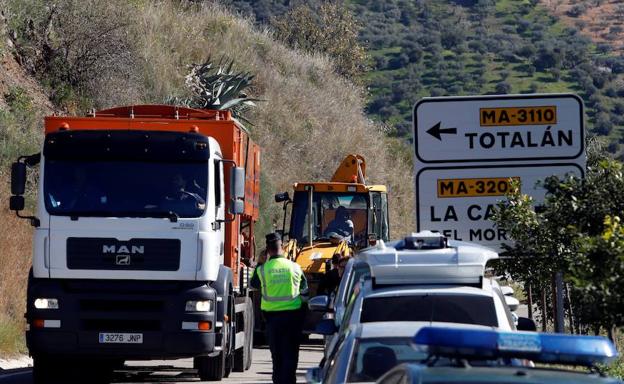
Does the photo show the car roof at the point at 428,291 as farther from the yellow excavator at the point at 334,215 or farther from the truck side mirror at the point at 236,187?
the yellow excavator at the point at 334,215

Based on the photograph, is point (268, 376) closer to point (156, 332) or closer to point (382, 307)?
point (156, 332)

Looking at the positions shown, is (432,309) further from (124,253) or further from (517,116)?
(124,253)

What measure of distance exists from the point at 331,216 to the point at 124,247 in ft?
37.1

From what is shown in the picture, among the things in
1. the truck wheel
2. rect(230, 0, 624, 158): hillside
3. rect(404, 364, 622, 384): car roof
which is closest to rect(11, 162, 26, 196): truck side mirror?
the truck wheel

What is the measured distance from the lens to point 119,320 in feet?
47.1

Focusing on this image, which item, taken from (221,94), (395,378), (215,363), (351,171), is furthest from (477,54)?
(395,378)

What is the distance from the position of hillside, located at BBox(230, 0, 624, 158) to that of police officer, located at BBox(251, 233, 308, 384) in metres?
51.9

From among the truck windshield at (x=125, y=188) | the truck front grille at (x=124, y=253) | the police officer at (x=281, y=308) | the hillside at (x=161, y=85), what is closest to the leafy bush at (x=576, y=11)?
the hillside at (x=161, y=85)

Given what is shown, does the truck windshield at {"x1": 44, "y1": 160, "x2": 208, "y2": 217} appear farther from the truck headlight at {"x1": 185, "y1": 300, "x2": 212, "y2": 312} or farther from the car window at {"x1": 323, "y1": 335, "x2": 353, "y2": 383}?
the car window at {"x1": 323, "y1": 335, "x2": 353, "y2": 383}

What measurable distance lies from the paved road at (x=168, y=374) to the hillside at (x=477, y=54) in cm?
4718

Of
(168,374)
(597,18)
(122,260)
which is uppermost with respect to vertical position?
(597,18)

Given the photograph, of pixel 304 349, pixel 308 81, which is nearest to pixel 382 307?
pixel 304 349

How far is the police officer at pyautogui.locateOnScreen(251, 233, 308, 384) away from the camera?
14.1 meters

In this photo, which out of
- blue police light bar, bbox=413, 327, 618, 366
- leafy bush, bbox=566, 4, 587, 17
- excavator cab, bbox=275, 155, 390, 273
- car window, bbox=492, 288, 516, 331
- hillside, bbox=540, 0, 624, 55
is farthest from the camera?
leafy bush, bbox=566, 4, 587, 17
